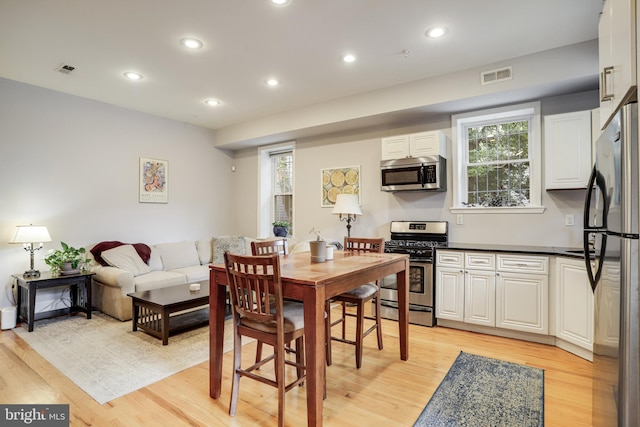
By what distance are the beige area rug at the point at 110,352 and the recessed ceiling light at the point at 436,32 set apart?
3414 mm

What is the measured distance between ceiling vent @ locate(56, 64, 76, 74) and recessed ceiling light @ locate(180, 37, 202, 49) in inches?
58.1

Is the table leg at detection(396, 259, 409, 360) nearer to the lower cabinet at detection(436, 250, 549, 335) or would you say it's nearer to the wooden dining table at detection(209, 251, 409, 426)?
the wooden dining table at detection(209, 251, 409, 426)

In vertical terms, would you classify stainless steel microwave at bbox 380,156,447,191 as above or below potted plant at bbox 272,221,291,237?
above

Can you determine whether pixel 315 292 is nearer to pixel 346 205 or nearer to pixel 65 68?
pixel 346 205

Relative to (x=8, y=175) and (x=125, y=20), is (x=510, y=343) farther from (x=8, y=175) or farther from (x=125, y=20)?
(x=8, y=175)

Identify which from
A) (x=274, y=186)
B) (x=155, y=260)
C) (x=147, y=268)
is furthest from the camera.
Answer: (x=274, y=186)

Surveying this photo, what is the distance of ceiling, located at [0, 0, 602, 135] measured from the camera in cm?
262

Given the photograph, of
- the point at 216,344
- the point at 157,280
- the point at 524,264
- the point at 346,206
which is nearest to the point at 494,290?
the point at 524,264

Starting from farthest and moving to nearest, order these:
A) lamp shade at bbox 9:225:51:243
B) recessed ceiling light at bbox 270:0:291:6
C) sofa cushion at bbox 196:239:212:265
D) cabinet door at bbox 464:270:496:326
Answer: sofa cushion at bbox 196:239:212:265, lamp shade at bbox 9:225:51:243, cabinet door at bbox 464:270:496:326, recessed ceiling light at bbox 270:0:291:6

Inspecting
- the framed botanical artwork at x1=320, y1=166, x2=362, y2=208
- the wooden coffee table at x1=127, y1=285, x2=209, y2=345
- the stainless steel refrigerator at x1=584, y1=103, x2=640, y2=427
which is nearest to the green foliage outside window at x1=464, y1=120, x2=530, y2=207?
the framed botanical artwork at x1=320, y1=166, x2=362, y2=208

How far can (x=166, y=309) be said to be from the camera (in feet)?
10.6

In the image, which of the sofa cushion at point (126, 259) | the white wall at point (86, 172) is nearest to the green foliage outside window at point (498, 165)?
the sofa cushion at point (126, 259)

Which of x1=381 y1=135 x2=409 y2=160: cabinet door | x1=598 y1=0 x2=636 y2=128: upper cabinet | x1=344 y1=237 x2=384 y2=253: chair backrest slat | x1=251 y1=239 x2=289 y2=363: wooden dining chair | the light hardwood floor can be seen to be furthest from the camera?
x1=381 y1=135 x2=409 y2=160: cabinet door

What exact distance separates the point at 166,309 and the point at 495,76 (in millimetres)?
4017
